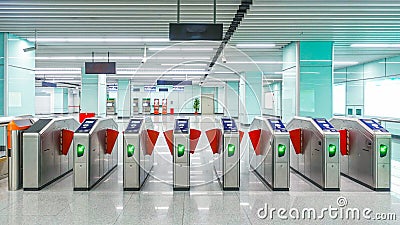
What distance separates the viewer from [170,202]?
4207 millimetres

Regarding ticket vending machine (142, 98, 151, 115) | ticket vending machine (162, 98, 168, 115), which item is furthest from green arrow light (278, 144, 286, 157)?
ticket vending machine (142, 98, 151, 115)

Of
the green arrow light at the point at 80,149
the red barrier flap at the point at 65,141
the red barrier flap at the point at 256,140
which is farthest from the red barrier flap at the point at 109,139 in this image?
the red barrier flap at the point at 256,140

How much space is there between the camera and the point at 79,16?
22.6 ft

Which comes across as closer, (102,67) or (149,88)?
(102,67)

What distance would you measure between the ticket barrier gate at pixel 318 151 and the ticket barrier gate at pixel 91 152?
3171 millimetres

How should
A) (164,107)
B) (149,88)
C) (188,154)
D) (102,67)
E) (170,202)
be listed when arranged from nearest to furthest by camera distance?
(170,202), (188,154), (102,67), (149,88), (164,107)

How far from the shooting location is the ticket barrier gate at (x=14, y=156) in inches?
189

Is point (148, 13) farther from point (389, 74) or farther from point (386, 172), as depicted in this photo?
point (389, 74)

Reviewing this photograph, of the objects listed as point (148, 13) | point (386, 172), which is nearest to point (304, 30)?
point (148, 13)

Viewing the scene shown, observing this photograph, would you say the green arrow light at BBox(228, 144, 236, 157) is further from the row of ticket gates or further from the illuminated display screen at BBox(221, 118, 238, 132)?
the illuminated display screen at BBox(221, 118, 238, 132)

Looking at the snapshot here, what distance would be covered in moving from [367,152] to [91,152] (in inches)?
157

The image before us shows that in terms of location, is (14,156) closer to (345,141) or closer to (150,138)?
(150,138)

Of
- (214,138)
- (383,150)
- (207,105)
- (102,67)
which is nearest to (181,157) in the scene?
(214,138)

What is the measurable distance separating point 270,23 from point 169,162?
3.70m
